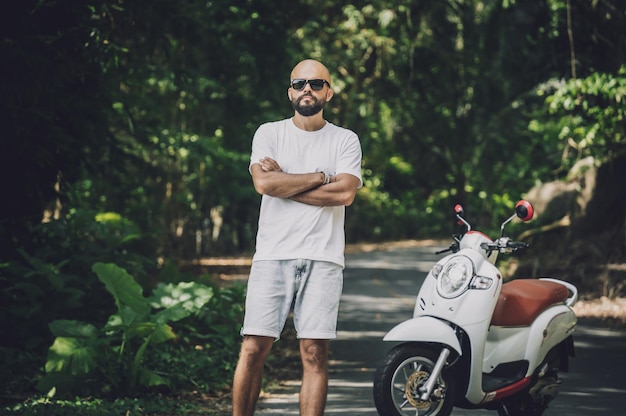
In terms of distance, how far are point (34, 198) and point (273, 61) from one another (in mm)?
9881

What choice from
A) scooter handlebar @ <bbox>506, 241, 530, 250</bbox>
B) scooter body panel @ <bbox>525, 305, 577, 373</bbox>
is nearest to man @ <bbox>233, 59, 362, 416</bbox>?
scooter handlebar @ <bbox>506, 241, 530, 250</bbox>

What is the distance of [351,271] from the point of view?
22.3 metres

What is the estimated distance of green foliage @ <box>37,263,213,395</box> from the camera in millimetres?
7930

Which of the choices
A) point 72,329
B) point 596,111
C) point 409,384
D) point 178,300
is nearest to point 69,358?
Result: point 72,329

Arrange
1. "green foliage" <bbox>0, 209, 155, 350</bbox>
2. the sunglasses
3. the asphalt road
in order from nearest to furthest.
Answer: the sunglasses, the asphalt road, "green foliage" <bbox>0, 209, 155, 350</bbox>

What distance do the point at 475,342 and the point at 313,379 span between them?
5.46 ft

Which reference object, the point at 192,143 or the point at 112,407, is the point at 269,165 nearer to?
the point at 112,407

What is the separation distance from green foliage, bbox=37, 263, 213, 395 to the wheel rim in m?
2.17

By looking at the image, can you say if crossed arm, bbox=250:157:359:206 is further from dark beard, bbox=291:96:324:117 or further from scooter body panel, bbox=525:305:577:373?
scooter body panel, bbox=525:305:577:373

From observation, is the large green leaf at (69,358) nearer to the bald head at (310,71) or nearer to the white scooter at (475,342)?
the white scooter at (475,342)

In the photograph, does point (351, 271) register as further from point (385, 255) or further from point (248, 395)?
point (248, 395)

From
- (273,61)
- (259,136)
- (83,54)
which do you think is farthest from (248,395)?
(273,61)

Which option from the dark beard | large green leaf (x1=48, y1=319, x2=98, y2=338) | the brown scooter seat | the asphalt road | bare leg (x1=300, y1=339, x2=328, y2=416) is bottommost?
the asphalt road

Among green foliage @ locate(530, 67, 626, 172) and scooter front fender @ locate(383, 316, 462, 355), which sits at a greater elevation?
green foliage @ locate(530, 67, 626, 172)
